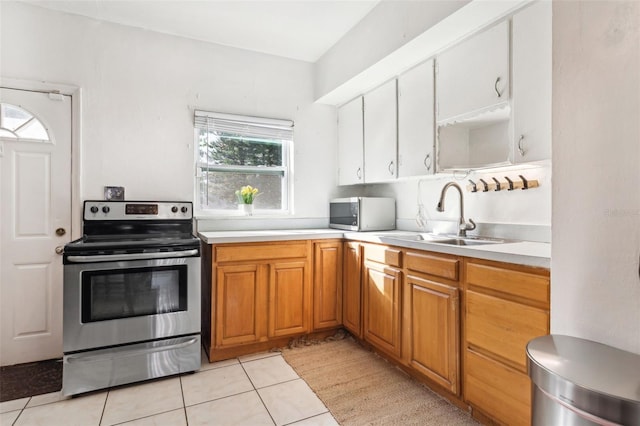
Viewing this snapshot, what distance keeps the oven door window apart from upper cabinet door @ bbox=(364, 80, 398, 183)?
69.2 inches

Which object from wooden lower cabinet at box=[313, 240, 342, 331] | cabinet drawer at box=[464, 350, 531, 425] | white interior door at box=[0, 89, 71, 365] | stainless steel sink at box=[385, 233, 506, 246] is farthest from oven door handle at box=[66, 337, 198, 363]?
cabinet drawer at box=[464, 350, 531, 425]

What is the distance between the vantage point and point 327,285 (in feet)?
9.64

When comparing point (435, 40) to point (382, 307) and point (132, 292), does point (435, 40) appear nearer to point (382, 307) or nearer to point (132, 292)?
point (382, 307)

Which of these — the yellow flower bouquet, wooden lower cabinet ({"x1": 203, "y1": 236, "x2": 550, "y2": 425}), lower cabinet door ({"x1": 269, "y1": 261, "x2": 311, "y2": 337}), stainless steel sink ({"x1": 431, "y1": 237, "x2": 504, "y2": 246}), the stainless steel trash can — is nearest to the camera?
the stainless steel trash can

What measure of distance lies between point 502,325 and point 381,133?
184 cm

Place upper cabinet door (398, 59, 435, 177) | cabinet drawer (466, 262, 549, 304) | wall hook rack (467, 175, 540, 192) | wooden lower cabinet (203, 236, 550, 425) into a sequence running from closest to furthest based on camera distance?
1. cabinet drawer (466, 262, 549, 304)
2. wooden lower cabinet (203, 236, 550, 425)
3. wall hook rack (467, 175, 540, 192)
4. upper cabinet door (398, 59, 435, 177)

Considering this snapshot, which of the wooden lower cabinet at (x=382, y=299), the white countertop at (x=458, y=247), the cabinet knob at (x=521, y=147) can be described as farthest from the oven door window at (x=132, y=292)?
the cabinet knob at (x=521, y=147)

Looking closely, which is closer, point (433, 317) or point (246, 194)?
point (433, 317)

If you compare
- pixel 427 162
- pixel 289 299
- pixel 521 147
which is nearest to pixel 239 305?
pixel 289 299

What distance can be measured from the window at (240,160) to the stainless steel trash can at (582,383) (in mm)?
2710

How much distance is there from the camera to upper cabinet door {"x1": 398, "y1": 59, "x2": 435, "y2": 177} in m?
2.45

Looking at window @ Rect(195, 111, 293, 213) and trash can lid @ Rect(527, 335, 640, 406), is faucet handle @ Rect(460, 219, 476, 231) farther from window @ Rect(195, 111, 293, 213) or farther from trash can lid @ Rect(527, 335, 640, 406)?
window @ Rect(195, 111, 293, 213)

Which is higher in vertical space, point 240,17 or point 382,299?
point 240,17

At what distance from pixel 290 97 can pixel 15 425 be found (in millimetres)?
3106
